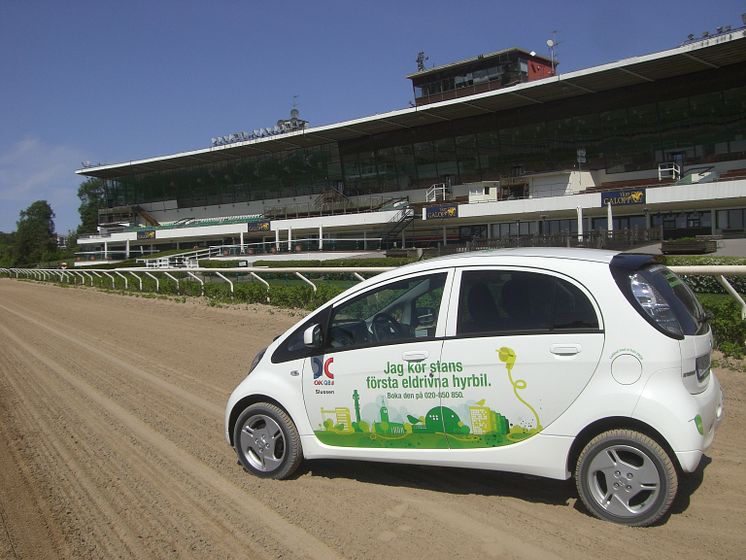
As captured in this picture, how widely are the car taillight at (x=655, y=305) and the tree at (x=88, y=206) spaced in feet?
406

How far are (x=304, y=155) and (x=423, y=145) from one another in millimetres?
13826

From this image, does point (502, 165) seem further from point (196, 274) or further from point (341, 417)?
point (341, 417)

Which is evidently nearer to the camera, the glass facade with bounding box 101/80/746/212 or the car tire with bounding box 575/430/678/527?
the car tire with bounding box 575/430/678/527

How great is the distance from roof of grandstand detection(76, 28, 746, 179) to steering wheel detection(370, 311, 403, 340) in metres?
36.6

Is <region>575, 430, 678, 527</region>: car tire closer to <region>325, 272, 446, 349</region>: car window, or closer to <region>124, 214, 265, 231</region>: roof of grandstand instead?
<region>325, 272, 446, 349</region>: car window

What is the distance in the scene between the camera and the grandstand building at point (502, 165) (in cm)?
3600

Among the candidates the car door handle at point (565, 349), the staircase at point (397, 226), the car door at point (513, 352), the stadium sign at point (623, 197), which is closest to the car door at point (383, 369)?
the car door at point (513, 352)

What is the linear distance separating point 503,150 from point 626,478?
46.3m

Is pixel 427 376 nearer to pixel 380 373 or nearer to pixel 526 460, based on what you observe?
pixel 380 373

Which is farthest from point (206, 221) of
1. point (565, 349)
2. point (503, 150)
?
point (565, 349)

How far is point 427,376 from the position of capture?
4527mm

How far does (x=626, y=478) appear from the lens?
398 centimetres

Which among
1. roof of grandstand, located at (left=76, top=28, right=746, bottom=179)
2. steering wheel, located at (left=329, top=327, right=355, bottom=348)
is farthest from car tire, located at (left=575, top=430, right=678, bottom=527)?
roof of grandstand, located at (left=76, top=28, right=746, bottom=179)

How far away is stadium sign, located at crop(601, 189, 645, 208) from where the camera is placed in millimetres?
34406
